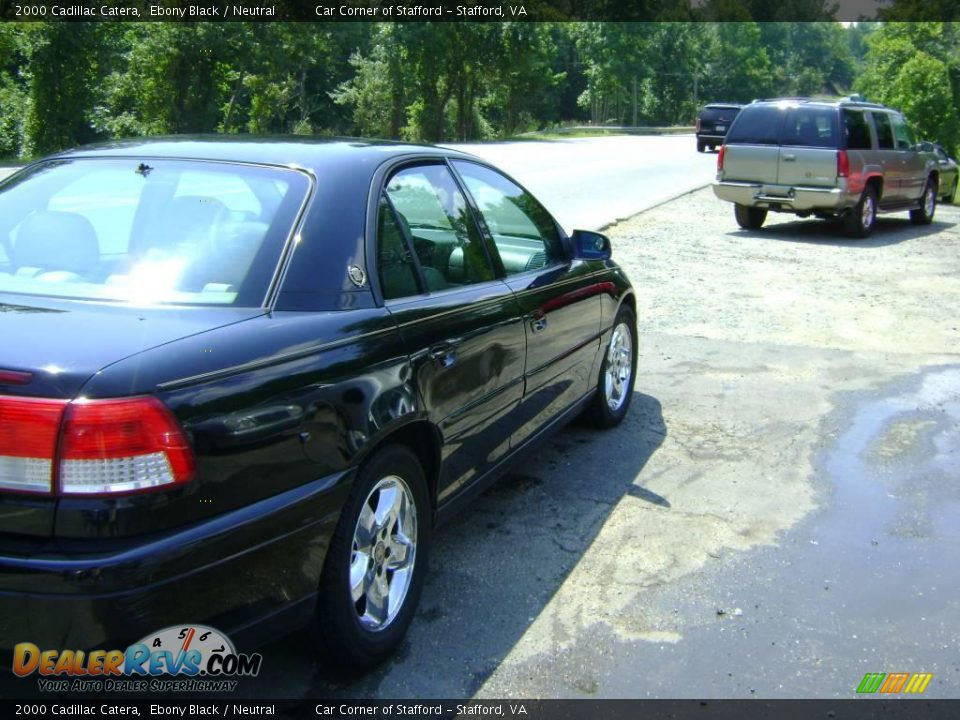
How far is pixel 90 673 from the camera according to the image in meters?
2.51

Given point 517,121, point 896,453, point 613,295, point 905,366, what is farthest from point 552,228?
point 517,121

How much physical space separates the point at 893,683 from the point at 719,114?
3717cm

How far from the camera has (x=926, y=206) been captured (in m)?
17.1

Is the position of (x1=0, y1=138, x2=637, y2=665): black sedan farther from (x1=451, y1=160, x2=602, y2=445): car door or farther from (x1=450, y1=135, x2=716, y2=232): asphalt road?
(x1=450, y1=135, x2=716, y2=232): asphalt road

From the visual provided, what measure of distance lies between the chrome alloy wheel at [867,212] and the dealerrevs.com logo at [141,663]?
13892 mm

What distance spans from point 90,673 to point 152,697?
25cm

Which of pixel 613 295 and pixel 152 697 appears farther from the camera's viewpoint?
pixel 613 295

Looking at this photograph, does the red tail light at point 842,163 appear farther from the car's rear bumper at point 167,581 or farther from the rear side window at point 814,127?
the car's rear bumper at point 167,581

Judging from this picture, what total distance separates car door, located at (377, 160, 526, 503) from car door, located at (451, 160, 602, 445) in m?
0.15

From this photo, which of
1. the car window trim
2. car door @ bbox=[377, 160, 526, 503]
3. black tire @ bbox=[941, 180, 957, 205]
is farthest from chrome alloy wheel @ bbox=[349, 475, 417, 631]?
black tire @ bbox=[941, 180, 957, 205]

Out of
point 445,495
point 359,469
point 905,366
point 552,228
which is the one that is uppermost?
point 552,228

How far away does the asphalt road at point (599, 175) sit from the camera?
56.3 feet

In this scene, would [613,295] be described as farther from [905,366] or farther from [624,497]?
[905,366]

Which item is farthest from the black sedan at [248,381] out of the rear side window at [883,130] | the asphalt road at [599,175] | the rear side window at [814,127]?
the rear side window at [883,130]
